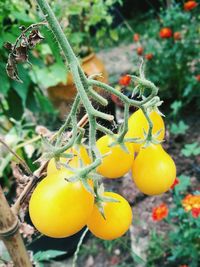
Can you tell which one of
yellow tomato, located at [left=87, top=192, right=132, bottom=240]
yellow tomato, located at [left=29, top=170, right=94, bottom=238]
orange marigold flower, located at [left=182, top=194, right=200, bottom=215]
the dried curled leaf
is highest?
the dried curled leaf

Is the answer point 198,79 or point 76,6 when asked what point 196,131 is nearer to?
A: point 198,79

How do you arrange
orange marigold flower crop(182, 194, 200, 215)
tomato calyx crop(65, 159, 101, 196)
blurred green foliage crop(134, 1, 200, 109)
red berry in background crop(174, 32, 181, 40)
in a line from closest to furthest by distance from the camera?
tomato calyx crop(65, 159, 101, 196) < orange marigold flower crop(182, 194, 200, 215) < red berry in background crop(174, 32, 181, 40) < blurred green foliage crop(134, 1, 200, 109)

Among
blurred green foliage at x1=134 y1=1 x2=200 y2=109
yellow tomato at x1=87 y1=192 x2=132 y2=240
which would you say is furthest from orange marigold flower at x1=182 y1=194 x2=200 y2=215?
blurred green foliage at x1=134 y1=1 x2=200 y2=109

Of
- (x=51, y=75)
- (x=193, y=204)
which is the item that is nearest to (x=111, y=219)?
(x=193, y=204)

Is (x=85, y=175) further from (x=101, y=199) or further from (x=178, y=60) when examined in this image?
(x=178, y=60)

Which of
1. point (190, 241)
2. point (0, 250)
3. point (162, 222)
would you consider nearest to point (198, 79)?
point (162, 222)

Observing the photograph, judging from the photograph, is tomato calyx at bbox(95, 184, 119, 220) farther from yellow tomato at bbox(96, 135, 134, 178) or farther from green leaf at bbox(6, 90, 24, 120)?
green leaf at bbox(6, 90, 24, 120)
